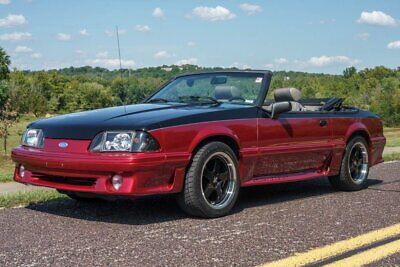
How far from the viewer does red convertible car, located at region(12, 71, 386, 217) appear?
490 centimetres

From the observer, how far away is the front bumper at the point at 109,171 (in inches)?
189

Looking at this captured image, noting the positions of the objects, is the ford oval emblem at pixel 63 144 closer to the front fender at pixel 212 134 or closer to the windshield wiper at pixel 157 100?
the front fender at pixel 212 134

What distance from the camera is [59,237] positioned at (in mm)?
4488

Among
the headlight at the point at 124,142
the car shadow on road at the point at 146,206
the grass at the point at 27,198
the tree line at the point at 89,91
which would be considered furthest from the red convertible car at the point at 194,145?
the tree line at the point at 89,91

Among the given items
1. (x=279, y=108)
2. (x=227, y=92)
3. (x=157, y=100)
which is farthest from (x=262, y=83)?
(x=157, y=100)

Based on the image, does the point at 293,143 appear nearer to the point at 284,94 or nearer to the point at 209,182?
the point at 284,94

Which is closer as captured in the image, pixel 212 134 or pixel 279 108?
pixel 212 134

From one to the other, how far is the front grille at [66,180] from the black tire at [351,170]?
11.2ft

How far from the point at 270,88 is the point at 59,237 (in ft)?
10.1

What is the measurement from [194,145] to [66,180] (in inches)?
47.6

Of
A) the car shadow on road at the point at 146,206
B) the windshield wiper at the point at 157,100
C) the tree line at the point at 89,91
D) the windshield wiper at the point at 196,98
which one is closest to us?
the car shadow on road at the point at 146,206

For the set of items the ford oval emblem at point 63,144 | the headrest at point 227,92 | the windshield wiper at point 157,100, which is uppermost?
the headrest at point 227,92

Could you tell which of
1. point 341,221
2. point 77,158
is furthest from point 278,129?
point 77,158

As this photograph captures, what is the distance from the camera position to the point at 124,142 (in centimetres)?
491
